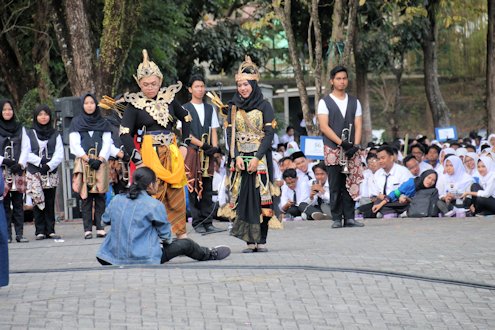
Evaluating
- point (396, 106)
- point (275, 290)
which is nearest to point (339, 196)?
point (275, 290)

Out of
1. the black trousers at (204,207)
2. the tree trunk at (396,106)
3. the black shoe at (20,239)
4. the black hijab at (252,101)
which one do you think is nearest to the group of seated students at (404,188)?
the black trousers at (204,207)

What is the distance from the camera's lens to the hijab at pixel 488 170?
19234mm

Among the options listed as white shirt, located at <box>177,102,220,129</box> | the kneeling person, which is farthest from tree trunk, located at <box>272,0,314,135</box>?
the kneeling person

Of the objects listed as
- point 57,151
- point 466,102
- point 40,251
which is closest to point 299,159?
point 57,151

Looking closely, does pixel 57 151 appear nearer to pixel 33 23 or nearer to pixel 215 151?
pixel 215 151

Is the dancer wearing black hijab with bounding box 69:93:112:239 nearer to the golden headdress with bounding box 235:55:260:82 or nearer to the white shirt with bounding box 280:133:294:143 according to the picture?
the golden headdress with bounding box 235:55:260:82

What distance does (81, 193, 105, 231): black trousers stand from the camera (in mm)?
17281

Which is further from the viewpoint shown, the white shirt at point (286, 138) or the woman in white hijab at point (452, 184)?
the white shirt at point (286, 138)

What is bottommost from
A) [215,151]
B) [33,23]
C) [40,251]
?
[40,251]

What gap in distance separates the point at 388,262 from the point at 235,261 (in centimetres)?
158

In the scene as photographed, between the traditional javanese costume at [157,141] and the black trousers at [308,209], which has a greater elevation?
the traditional javanese costume at [157,141]

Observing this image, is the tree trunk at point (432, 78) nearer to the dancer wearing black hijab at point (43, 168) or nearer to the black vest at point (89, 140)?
the black vest at point (89, 140)

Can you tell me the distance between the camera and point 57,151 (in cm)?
1720

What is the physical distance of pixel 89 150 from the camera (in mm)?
17125
